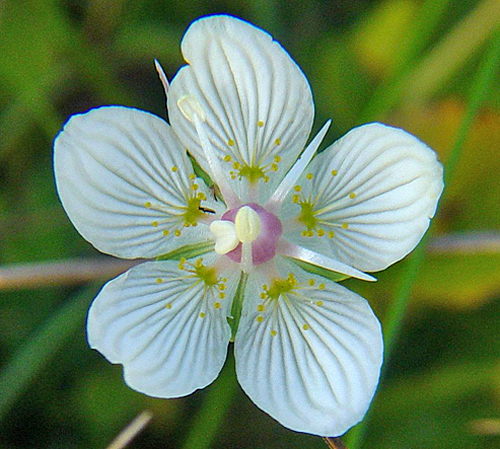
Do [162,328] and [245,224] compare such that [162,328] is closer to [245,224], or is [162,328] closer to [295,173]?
[245,224]

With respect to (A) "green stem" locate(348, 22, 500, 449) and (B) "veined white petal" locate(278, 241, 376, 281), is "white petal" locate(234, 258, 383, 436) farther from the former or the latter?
(A) "green stem" locate(348, 22, 500, 449)

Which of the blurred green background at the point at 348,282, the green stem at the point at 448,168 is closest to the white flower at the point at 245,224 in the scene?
the green stem at the point at 448,168

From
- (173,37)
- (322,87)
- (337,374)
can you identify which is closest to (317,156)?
(337,374)

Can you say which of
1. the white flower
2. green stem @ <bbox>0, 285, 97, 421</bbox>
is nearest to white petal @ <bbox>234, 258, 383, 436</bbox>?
the white flower

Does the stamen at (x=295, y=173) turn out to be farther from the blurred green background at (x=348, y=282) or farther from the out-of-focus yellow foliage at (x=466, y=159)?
the out-of-focus yellow foliage at (x=466, y=159)

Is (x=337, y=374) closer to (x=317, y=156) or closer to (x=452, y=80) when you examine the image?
(x=317, y=156)
